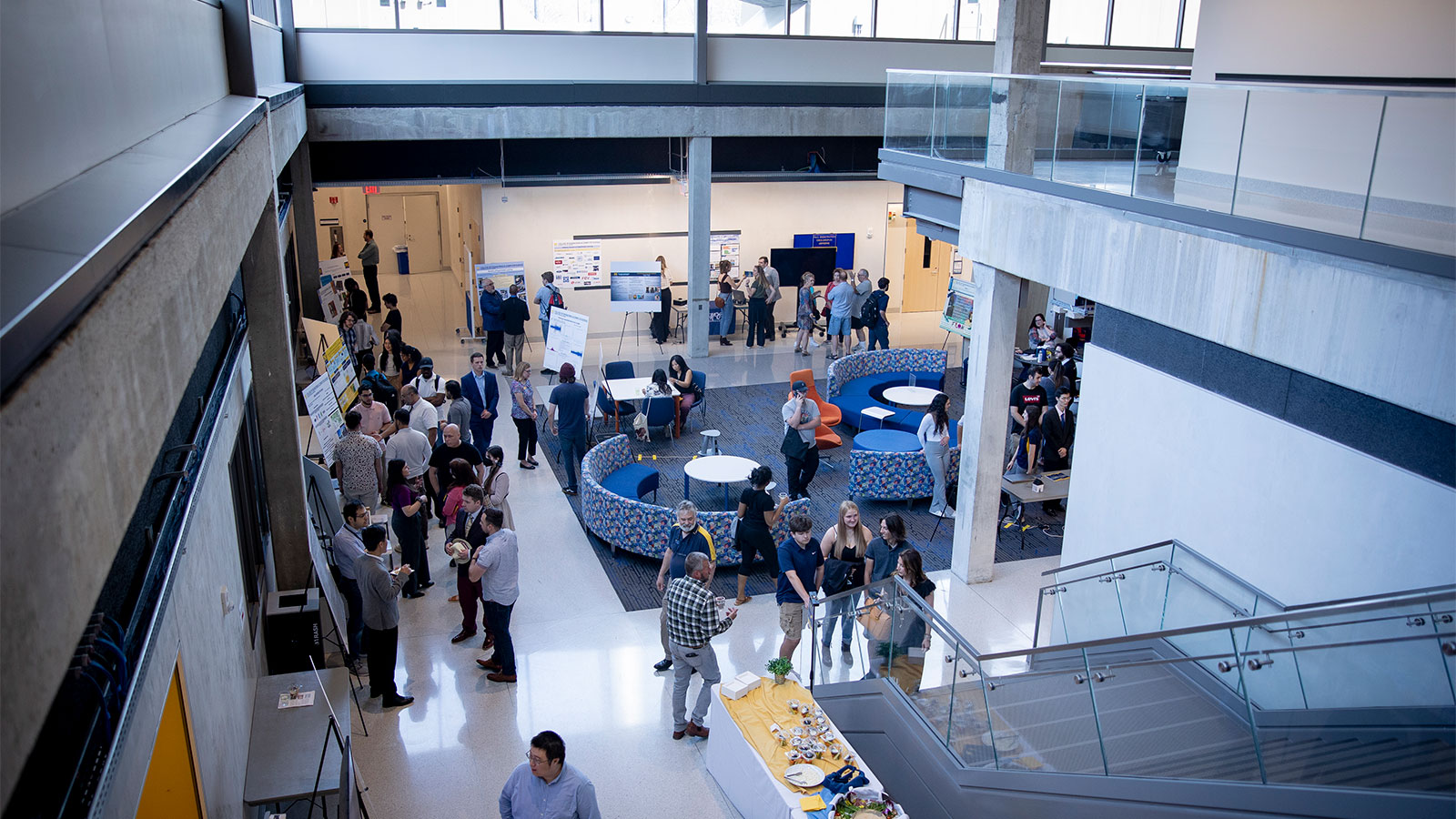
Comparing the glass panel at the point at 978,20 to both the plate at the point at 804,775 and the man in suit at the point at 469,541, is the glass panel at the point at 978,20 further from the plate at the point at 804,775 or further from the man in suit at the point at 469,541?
the plate at the point at 804,775

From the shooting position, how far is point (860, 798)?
20.7 feet

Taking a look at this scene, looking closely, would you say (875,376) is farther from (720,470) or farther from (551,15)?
(551,15)

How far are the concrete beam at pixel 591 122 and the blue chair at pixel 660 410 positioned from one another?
212 inches

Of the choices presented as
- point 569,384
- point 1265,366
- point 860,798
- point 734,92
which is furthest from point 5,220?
point 734,92

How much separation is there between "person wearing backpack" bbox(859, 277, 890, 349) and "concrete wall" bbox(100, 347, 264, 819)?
13.2 meters

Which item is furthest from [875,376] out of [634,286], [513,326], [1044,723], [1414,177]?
[1414,177]

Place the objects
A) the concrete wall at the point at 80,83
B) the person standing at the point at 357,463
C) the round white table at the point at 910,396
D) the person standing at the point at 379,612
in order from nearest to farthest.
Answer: the concrete wall at the point at 80,83 → the person standing at the point at 379,612 → the person standing at the point at 357,463 → the round white table at the point at 910,396

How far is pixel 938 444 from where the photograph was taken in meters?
11.9

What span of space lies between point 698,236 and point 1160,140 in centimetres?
1144

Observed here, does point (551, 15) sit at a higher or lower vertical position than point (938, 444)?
higher

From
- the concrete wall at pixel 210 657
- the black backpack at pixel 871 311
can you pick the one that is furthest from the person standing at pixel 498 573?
the black backpack at pixel 871 311

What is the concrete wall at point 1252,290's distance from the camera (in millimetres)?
5719

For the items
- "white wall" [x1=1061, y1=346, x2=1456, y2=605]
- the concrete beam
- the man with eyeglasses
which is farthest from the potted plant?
the concrete beam

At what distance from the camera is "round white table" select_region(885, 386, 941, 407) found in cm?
1521
